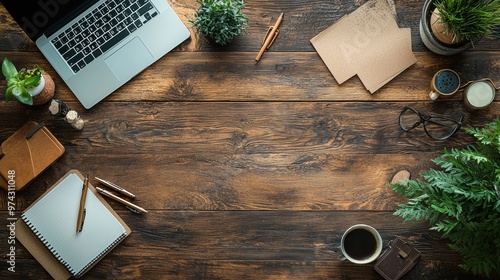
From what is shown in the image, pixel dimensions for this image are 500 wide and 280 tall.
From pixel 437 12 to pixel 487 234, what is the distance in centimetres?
62

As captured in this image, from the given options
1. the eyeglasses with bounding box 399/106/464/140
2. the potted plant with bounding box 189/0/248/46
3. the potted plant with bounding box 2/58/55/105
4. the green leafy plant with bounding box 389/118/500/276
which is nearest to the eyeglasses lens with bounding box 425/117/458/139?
the eyeglasses with bounding box 399/106/464/140

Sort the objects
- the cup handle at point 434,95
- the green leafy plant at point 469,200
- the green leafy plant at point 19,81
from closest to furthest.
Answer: the green leafy plant at point 469,200
the green leafy plant at point 19,81
the cup handle at point 434,95

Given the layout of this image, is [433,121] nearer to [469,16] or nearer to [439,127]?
[439,127]

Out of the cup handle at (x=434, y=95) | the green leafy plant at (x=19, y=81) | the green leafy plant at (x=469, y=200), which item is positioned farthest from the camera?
the cup handle at (x=434, y=95)

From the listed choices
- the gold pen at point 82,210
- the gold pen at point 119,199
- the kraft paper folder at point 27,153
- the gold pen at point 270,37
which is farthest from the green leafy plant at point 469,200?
the kraft paper folder at point 27,153

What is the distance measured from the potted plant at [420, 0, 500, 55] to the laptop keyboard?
80cm

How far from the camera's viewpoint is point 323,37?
5.00 feet

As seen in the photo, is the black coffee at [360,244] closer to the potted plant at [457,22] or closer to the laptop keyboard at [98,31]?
the potted plant at [457,22]

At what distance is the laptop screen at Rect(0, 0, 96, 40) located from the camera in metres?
1.38

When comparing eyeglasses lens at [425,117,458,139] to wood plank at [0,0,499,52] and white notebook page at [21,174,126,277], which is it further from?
white notebook page at [21,174,126,277]

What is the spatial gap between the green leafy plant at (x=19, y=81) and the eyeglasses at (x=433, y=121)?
3.37ft

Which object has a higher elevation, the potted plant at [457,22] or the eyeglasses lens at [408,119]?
the potted plant at [457,22]

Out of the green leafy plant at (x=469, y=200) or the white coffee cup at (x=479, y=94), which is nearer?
the green leafy plant at (x=469, y=200)

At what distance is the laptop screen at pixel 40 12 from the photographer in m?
1.38
